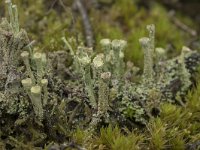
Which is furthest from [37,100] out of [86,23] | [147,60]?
[86,23]

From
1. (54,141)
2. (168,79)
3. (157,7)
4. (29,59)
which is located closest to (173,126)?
(168,79)

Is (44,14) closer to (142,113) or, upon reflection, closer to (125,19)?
(125,19)

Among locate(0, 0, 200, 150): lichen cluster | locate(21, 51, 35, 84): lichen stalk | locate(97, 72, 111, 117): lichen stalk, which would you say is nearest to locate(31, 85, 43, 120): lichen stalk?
locate(0, 0, 200, 150): lichen cluster

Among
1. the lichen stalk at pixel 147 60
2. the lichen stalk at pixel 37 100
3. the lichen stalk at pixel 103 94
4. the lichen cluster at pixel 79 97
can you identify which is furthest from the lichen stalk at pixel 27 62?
the lichen stalk at pixel 147 60

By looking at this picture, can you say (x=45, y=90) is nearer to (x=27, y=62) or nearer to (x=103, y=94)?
(x=27, y=62)

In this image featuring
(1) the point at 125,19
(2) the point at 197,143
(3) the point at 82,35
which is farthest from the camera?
(1) the point at 125,19

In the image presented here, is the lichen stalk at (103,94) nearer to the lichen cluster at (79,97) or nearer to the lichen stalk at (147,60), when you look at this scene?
the lichen cluster at (79,97)
